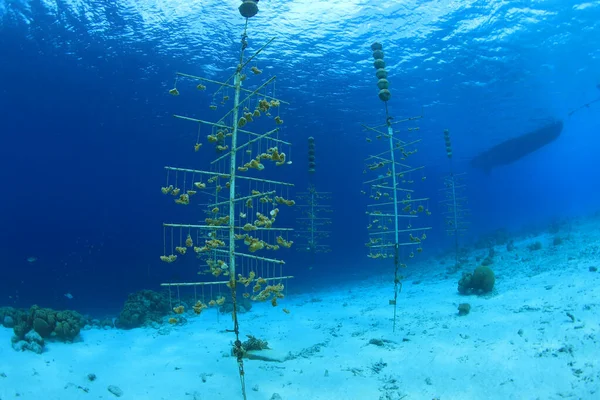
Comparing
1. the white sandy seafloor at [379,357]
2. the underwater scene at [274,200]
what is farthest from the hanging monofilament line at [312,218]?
the white sandy seafloor at [379,357]

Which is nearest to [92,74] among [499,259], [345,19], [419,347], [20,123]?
[20,123]

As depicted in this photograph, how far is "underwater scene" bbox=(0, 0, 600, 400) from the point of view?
6.78 meters

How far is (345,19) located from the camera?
19438 millimetres

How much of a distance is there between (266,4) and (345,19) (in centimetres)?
466

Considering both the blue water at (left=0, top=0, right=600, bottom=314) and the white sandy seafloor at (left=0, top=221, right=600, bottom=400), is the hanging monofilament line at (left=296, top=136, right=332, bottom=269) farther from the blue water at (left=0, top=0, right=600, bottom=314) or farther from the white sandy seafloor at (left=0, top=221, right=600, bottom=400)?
the blue water at (left=0, top=0, right=600, bottom=314)

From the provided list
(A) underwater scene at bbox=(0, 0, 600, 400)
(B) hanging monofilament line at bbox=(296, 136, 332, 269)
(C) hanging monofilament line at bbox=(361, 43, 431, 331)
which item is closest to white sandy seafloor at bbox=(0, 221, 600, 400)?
(A) underwater scene at bbox=(0, 0, 600, 400)

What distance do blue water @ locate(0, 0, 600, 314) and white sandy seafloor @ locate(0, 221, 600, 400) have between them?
15.9m

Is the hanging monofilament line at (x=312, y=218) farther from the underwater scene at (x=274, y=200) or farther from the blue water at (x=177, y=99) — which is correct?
the blue water at (x=177, y=99)

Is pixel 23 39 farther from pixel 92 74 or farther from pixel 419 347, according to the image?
pixel 419 347

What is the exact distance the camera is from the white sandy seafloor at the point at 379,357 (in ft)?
21.0

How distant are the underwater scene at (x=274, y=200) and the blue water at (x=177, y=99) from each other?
188 millimetres

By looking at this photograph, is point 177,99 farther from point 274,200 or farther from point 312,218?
point 274,200

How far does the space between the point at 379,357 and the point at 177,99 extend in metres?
26.3

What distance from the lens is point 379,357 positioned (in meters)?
8.21
